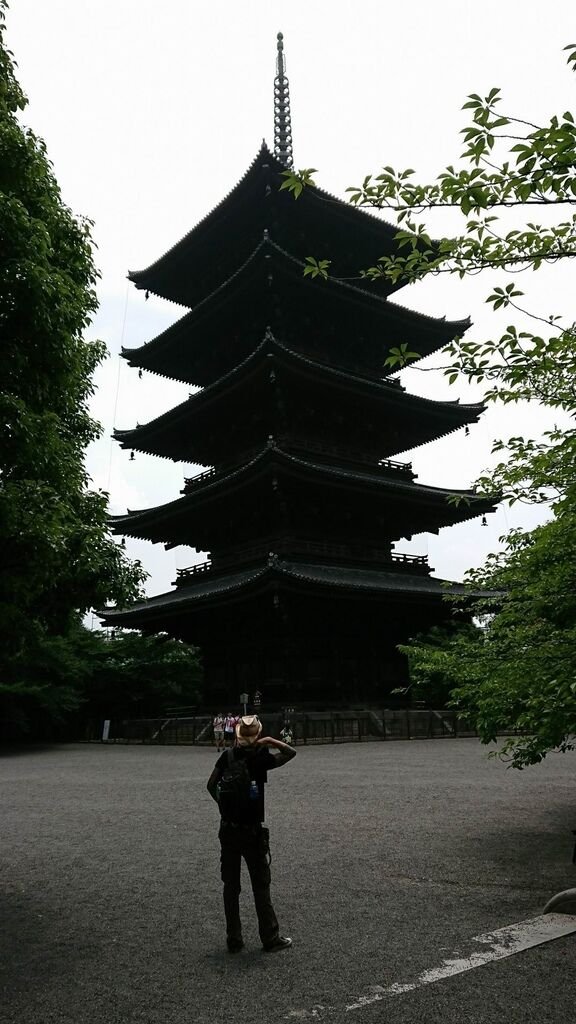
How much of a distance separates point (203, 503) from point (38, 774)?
12781 millimetres

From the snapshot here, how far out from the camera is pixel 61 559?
6820mm

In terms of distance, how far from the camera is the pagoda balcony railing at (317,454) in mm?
26859

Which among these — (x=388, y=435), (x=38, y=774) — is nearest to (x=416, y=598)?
(x=388, y=435)

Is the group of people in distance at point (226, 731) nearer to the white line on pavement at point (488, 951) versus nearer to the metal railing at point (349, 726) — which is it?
the metal railing at point (349, 726)

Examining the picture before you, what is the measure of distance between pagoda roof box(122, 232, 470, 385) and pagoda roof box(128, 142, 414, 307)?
64.5 inches

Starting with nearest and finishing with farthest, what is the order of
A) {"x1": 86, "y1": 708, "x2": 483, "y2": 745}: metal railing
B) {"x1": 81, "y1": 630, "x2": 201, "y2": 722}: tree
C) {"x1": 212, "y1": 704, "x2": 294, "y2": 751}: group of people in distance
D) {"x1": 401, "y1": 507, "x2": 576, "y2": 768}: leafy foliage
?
{"x1": 401, "y1": 507, "x2": 576, "y2": 768}: leafy foliage < {"x1": 212, "y1": 704, "x2": 294, "y2": 751}: group of people in distance < {"x1": 86, "y1": 708, "x2": 483, "y2": 745}: metal railing < {"x1": 81, "y1": 630, "x2": 201, "y2": 722}: tree

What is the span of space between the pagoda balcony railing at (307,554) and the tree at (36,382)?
17078mm

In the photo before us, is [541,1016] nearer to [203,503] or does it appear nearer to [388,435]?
[203,503]

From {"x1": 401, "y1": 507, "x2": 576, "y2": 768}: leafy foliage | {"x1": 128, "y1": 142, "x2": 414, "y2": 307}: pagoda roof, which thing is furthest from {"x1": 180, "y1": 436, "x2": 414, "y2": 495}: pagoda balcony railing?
{"x1": 401, "y1": 507, "x2": 576, "y2": 768}: leafy foliage

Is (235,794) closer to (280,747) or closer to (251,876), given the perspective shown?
(280,747)

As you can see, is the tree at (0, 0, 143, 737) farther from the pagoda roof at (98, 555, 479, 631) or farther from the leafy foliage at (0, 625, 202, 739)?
the leafy foliage at (0, 625, 202, 739)

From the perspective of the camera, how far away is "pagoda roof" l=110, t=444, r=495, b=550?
80.2 feet

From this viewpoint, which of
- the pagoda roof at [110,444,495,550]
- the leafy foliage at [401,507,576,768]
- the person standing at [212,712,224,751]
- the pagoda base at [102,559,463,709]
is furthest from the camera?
the pagoda roof at [110,444,495,550]

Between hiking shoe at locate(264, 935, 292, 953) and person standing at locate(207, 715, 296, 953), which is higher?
person standing at locate(207, 715, 296, 953)
